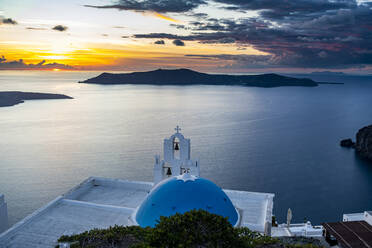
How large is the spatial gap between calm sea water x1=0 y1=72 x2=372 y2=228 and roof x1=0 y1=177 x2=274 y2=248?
49.1 feet

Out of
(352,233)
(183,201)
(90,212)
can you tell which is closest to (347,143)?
(352,233)

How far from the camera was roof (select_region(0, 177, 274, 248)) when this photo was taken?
33.6 feet

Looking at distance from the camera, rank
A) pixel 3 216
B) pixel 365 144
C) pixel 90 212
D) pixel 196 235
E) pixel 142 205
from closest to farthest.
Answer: pixel 196 235, pixel 142 205, pixel 90 212, pixel 3 216, pixel 365 144

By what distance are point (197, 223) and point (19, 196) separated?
93.7ft

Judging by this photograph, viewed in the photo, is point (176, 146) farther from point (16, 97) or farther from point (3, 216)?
point (16, 97)

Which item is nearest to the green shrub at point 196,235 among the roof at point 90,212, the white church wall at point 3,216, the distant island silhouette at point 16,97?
the roof at point 90,212

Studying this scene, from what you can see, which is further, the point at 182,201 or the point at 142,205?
the point at 142,205

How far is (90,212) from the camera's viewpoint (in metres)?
11.9

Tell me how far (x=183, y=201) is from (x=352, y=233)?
7012mm

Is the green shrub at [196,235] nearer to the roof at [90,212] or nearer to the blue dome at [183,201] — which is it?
the blue dome at [183,201]

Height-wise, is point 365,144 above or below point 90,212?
below

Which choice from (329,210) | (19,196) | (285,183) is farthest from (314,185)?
(19,196)

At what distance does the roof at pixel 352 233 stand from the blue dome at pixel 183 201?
4.36 metres

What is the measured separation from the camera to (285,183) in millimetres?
35656
